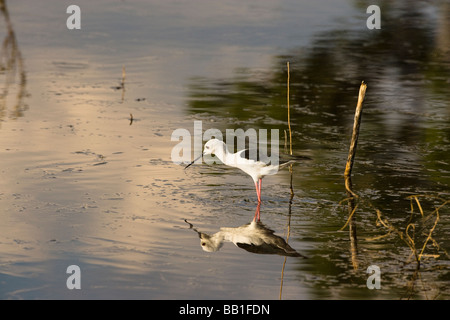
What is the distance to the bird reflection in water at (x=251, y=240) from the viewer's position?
31.3 ft

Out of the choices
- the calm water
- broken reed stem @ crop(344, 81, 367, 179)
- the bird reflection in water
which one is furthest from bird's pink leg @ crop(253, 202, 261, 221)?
broken reed stem @ crop(344, 81, 367, 179)

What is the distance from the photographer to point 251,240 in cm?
988

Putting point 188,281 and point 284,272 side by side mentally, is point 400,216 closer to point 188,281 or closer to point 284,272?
point 284,272

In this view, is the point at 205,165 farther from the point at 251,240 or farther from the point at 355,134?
the point at 251,240

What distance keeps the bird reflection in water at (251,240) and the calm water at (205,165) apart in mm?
105

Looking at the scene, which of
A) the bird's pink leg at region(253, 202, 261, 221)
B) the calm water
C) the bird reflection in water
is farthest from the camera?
the bird's pink leg at region(253, 202, 261, 221)

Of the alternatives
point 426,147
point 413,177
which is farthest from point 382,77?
point 413,177

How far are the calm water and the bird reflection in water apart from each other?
0.11m

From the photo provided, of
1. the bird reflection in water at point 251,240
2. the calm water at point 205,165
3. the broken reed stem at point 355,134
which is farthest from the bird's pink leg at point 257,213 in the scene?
the broken reed stem at point 355,134

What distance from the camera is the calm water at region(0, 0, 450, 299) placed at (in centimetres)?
893

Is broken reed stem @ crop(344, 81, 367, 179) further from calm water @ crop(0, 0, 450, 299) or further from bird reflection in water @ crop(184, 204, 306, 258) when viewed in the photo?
bird reflection in water @ crop(184, 204, 306, 258)

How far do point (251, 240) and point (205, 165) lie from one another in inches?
125

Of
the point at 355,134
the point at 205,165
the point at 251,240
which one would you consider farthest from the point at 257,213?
the point at 205,165

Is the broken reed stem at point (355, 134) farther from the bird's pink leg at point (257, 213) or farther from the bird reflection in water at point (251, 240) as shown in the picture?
the bird reflection in water at point (251, 240)
